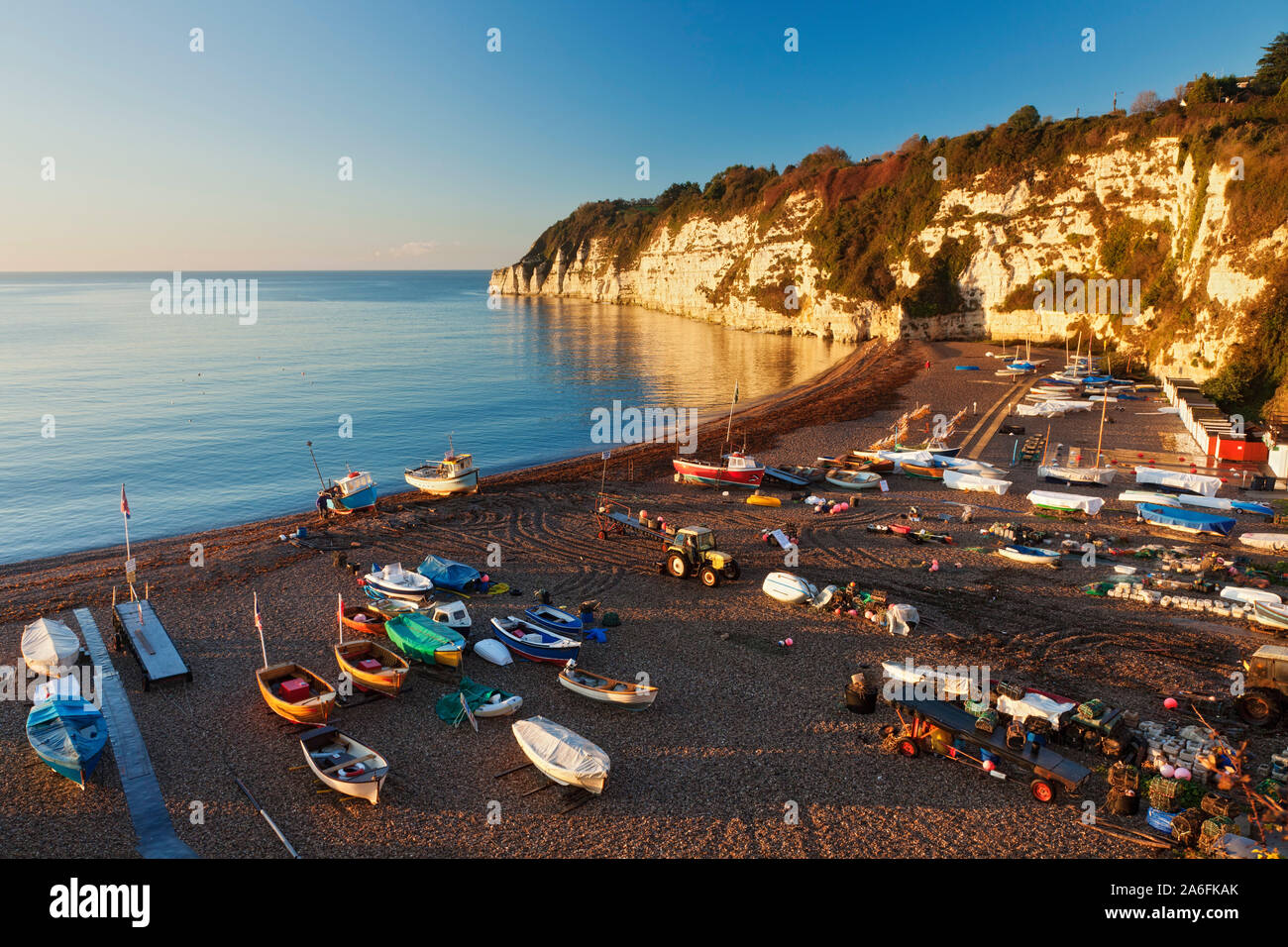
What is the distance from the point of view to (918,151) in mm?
102375

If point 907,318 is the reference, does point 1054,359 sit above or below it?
below

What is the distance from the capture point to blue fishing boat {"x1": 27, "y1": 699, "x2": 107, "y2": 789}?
1557 cm

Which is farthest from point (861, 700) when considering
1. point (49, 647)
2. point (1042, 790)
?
point (49, 647)

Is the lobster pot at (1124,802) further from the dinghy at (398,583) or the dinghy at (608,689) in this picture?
the dinghy at (398,583)

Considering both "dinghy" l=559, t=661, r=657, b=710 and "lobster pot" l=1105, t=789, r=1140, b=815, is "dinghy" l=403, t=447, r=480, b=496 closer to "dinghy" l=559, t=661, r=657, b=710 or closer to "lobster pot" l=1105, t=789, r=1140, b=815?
Result: "dinghy" l=559, t=661, r=657, b=710

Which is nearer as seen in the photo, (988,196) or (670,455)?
(670,455)

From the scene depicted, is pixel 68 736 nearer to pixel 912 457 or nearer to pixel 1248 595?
pixel 1248 595

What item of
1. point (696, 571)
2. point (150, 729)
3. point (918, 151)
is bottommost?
point (150, 729)

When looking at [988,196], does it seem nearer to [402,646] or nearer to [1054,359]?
[1054,359]

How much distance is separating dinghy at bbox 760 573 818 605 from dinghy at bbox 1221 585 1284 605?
40.7 feet

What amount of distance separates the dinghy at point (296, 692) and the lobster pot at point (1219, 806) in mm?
18435
